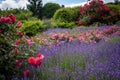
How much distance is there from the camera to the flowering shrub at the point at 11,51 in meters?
4.36

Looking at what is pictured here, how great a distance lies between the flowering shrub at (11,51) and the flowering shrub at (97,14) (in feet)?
41.0

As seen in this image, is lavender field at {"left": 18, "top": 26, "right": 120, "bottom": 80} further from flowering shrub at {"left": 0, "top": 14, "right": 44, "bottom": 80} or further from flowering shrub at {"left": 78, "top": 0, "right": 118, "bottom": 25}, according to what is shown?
flowering shrub at {"left": 78, "top": 0, "right": 118, "bottom": 25}

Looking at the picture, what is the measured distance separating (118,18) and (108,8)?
37.9 inches

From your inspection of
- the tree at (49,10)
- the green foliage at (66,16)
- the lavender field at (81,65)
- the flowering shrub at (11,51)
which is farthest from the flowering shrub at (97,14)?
the tree at (49,10)

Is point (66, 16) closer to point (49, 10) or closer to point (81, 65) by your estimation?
point (81, 65)

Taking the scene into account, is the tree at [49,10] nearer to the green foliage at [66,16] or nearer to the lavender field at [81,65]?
the green foliage at [66,16]

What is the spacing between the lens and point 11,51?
4426mm

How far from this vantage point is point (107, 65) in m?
4.62

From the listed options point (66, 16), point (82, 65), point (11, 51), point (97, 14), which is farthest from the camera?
point (66, 16)

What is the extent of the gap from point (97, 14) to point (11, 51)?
13138mm

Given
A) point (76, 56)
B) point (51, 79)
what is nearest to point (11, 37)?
point (51, 79)

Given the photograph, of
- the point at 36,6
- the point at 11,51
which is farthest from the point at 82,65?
the point at 36,6

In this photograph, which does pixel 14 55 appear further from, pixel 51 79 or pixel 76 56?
pixel 76 56

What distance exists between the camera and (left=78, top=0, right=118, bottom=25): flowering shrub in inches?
670
